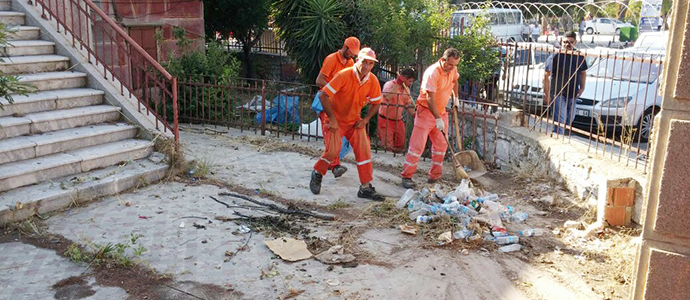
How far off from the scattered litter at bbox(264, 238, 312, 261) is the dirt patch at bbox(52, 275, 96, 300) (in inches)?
55.3

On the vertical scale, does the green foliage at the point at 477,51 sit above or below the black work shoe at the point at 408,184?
above

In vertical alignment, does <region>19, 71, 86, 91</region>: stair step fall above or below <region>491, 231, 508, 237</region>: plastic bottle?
above

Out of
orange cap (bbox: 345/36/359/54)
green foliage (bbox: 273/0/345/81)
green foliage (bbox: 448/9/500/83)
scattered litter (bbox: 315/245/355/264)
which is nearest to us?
scattered litter (bbox: 315/245/355/264)

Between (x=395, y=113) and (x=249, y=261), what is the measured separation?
4610 mm

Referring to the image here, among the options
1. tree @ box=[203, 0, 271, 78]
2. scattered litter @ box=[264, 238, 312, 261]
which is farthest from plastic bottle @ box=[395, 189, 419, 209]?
tree @ box=[203, 0, 271, 78]

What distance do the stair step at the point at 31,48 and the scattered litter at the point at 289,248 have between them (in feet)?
15.1

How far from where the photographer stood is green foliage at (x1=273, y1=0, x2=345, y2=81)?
12781 millimetres

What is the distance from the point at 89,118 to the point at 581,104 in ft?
26.0

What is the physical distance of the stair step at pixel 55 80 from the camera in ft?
23.3

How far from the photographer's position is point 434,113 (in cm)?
682

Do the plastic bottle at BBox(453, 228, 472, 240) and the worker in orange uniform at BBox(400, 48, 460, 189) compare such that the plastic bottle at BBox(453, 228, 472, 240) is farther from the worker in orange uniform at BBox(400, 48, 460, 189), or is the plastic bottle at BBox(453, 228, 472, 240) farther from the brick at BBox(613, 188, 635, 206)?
the worker in orange uniform at BBox(400, 48, 460, 189)

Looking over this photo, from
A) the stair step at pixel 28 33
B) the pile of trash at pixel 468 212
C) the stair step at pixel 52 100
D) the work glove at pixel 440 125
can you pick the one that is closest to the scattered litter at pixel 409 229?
the pile of trash at pixel 468 212

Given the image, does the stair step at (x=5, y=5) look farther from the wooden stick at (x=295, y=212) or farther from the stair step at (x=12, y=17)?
the wooden stick at (x=295, y=212)

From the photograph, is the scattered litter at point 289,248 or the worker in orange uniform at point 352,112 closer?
the scattered litter at point 289,248
